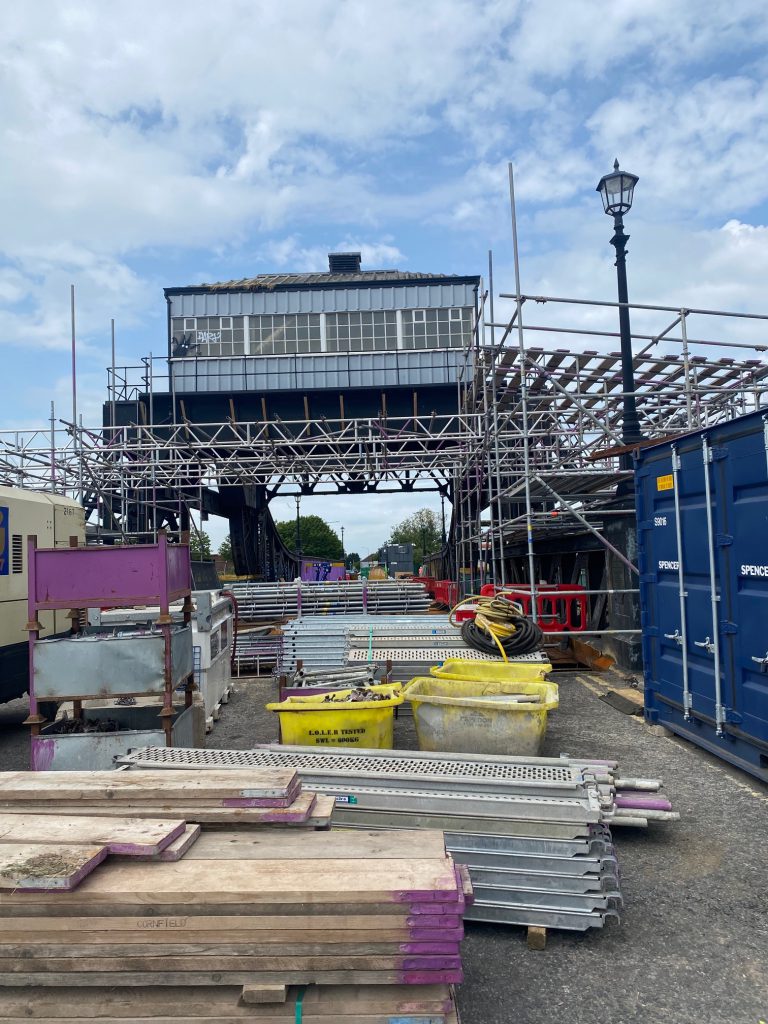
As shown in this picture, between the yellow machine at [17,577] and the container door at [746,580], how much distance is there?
661 cm

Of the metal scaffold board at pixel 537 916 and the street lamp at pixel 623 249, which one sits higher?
the street lamp at pixel 623 249

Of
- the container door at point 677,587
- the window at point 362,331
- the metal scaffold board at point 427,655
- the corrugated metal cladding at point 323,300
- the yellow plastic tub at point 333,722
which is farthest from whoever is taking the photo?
the corrugated metal cladding at point 323,300

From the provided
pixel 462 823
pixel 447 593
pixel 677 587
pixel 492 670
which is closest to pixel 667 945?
pixel 462 823

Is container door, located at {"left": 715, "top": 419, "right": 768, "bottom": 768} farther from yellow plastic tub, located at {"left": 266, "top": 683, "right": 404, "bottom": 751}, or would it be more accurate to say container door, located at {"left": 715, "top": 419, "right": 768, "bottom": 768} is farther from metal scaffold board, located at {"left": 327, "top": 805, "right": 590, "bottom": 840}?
yellow plastic tub, located at {"left": 266, "top": 683, "right": 404, "bottom": 751}

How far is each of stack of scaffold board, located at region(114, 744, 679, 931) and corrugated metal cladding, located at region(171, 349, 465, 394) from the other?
75.3 ft

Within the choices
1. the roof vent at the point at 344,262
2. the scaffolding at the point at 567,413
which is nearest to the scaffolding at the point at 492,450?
the scaffolding at the point at 567,413

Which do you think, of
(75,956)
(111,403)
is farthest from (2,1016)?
(111,403)

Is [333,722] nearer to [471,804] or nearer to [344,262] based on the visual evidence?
[471,804]

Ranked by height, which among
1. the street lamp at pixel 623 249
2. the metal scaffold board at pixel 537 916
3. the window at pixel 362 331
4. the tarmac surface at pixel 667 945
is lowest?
the tarmac surface at pixel 667 945

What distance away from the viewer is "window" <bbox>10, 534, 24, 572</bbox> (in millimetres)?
8117

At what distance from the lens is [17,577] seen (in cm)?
812

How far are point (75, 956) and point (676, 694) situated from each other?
6.16 meters

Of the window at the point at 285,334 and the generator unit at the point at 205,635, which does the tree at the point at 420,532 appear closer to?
the window at the point at 285,334

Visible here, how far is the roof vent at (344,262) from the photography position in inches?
1394
